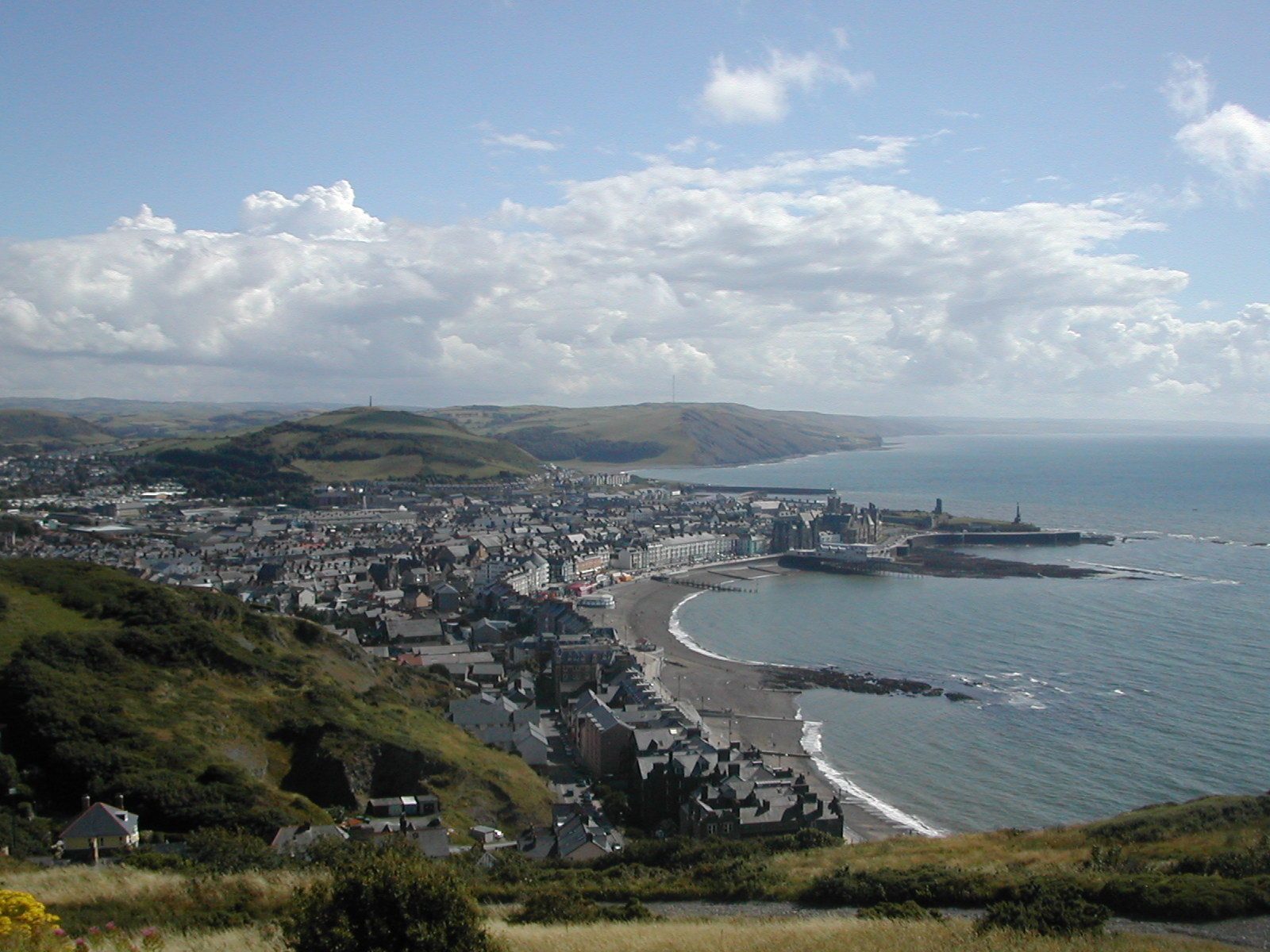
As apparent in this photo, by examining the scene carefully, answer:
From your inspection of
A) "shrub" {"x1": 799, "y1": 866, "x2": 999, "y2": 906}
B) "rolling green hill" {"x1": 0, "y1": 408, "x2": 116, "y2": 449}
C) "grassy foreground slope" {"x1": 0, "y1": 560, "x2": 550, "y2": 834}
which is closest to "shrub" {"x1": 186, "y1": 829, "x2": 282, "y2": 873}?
"grassy foreground slope" {"x1": 0, "y1": 560, "x2": 550, "y2": 834}

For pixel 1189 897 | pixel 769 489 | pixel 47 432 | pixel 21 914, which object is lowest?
pixel 769 489

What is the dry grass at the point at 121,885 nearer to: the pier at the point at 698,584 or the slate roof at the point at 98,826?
the slate roof at the point at 98,826

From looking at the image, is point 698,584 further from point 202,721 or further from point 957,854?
point 957,854

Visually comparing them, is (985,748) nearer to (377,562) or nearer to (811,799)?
(811,799)

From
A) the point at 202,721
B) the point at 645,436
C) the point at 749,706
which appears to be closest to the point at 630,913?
the point at 202,721

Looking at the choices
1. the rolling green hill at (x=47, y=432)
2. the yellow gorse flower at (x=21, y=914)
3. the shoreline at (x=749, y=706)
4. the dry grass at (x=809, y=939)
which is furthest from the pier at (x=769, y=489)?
the yellow gorse flower at (x=21, y=914)
